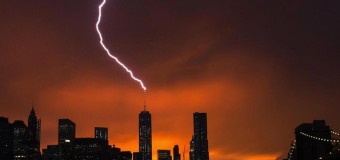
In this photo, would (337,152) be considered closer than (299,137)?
Yes

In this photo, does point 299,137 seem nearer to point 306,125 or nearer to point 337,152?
point 306,125

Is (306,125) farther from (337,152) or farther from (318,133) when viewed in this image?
(337,152)

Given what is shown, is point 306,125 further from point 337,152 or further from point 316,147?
point 337,152

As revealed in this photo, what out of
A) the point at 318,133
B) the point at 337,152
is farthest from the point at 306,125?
the point at 337,152

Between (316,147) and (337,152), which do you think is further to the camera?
(316,147)

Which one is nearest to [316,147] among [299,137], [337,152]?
[299,137]

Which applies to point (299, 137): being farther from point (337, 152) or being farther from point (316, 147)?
point (337, 152)

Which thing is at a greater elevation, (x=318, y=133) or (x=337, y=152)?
(x=318, y=133)
